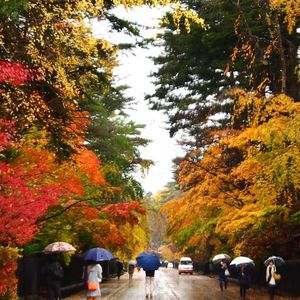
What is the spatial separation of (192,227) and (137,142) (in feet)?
30.6

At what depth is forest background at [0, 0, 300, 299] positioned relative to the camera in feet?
39.4

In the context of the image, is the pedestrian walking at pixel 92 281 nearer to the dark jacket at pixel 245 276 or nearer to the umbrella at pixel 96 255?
the umbrella at pixel 96 255

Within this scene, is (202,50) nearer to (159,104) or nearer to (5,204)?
(159,104)

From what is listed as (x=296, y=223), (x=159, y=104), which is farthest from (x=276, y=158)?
(x=159, y=104)

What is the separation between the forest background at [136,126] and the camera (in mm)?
12016

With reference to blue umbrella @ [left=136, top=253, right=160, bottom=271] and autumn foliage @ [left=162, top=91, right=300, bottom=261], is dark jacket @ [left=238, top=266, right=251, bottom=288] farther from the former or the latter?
blue umbrella @ [left=136, top=253, right=160, bottom=271]

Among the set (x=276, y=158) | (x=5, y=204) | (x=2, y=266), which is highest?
(x=276, y=158)

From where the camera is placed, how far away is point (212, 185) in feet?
99.8

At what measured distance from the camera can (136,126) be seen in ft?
152

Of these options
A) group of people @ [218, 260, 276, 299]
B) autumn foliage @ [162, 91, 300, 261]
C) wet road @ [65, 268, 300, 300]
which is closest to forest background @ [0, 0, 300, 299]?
autumn foliage @ [162, 91, 300, 261]

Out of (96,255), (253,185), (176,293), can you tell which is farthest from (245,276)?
(96,255)

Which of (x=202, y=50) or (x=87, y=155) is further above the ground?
(x=202, y=50)

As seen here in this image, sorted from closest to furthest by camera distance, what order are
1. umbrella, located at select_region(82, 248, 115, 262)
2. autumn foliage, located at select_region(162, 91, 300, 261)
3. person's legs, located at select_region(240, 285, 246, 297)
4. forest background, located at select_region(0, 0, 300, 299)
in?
forest background, located at select_region(0, 0, 300, 299) → autumn foliage, located at select_region(162, 91, 300, 261) → umbrella, located at select_region(82, 248, 115, 262) → person's legs, located at select_region(240, 285, 246, 297)

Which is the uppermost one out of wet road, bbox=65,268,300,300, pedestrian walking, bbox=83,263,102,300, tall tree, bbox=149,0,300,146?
tall tree, bbox=149,0,300,146
